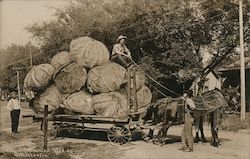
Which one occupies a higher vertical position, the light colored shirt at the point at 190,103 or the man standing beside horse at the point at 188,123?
the light colored shirt at the point at 190,103

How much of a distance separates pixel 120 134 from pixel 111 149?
0.98 metres

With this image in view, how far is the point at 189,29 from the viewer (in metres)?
26.2

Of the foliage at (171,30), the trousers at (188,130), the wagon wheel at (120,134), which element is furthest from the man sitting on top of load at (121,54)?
the foliage at (171,30)

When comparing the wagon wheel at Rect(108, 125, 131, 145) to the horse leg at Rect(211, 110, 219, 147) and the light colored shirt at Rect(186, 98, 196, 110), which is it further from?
the horse leg at Rect(211, 110, 219, 147)

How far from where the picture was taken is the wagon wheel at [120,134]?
12633mm

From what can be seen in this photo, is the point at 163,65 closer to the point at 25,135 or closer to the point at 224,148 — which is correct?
the point at 25,135

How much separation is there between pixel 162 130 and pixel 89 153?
264 cm

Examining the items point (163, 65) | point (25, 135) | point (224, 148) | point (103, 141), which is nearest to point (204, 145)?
point (224, 148)

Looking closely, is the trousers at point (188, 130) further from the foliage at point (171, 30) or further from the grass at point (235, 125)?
the foliage at point (171, 30)

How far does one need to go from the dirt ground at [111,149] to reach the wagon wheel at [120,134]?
26 centimetres

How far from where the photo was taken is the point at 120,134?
12.6m

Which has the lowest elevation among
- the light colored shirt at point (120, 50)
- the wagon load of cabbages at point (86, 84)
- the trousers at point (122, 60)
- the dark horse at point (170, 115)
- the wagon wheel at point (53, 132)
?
the wagon wheel at point (53, 132)

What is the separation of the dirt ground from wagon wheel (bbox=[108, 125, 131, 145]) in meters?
0.26

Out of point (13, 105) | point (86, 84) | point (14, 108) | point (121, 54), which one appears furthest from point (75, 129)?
point (13, 105)
